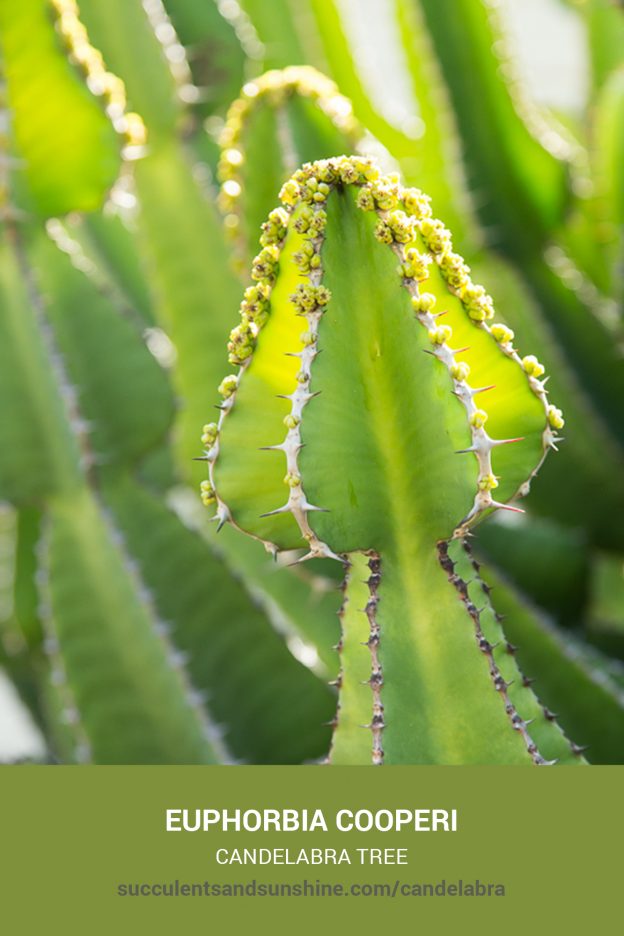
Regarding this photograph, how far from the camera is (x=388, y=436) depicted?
2.44 feet

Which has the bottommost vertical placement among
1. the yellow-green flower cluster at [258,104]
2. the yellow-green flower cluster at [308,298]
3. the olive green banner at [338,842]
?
the olive green banner at [338,842]

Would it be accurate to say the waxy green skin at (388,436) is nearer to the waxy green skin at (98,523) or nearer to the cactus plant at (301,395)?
the cactus plant at (301,395)

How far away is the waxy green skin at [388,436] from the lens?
712 millimetres

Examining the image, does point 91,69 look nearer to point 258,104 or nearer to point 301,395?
point 258,104

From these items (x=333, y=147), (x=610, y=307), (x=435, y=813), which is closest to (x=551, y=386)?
(x=610, y=307)

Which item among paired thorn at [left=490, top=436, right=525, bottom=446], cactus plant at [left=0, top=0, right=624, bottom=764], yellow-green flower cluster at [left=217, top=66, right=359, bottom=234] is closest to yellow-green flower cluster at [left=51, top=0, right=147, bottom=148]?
cactus plant at [left=0, top=0, right=624, bottom=764]

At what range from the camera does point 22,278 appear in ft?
3.83

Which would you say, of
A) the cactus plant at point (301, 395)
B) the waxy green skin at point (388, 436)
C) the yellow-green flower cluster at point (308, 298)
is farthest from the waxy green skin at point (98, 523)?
the yellow-green flower cluster at point (308, 298)

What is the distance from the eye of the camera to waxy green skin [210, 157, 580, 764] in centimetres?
71

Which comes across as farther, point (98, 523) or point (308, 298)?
point (98, 523)

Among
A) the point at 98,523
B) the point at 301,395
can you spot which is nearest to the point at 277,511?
the point at 301,395

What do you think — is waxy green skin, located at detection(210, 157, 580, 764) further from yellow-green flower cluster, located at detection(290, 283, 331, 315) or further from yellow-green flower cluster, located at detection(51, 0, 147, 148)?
yellow-green flower cluster, located at detection(51, 0, 147, 148)

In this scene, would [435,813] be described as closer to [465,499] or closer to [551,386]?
[465,499]

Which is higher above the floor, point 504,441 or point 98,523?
point 98,523
